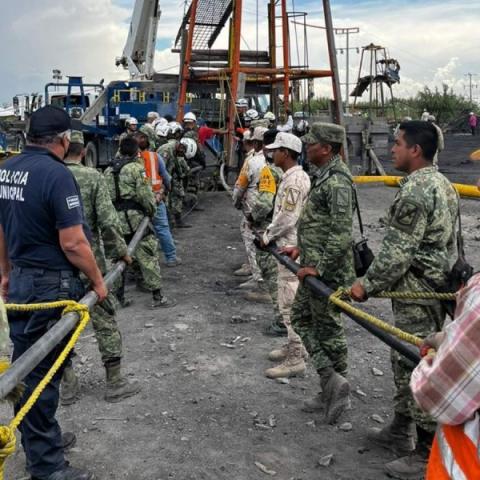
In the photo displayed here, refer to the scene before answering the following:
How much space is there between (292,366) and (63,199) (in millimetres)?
2557

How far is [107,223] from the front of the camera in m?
4.55

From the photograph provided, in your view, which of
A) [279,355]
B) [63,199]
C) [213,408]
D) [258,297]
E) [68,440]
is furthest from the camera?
[258,297]

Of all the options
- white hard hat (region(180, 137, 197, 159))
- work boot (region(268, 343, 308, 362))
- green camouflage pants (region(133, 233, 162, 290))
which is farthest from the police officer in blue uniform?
white hard hat (region(180, 137, 197, 159))

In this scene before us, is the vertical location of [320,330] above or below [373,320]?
below

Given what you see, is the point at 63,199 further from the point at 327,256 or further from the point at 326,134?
the point at 326,134

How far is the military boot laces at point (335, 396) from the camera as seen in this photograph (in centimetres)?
403

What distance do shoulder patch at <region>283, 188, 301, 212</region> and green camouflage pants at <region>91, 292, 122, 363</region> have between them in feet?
5.46

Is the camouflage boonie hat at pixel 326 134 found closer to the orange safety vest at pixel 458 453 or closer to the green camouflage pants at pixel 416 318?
the green camouflage pants at pixel 416 318

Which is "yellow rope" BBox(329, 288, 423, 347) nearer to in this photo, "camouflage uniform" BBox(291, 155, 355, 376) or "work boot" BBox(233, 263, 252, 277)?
"camouflage uniform" BBox(291, 155, 355, 376)

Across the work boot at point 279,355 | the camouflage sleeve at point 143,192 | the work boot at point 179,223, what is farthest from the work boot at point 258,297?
the work boot at point 179,223

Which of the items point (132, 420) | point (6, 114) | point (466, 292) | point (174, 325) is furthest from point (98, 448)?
point (6, 114)

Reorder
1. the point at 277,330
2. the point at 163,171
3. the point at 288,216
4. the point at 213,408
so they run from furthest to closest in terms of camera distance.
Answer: the point at 163,171, the point at 277,330, the point at 288,216, the point at 213,408

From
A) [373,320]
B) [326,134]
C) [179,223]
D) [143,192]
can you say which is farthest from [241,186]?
[179,223]

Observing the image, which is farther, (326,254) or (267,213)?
(267,213)
